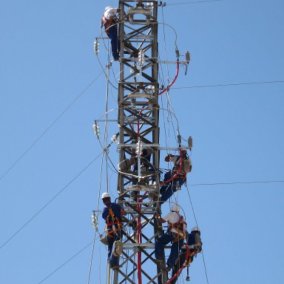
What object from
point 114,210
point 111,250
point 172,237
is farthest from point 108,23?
point 111,250

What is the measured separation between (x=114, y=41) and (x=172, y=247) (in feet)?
18.8

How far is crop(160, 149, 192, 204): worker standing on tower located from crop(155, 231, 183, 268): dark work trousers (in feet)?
4.21

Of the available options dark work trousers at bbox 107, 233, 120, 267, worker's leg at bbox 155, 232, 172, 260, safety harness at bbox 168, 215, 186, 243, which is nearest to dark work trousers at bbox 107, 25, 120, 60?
safety harness at bbox 168, 215, 186, 243

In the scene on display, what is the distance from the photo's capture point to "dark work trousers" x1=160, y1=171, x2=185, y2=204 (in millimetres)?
27500

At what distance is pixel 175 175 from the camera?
27.6 metres

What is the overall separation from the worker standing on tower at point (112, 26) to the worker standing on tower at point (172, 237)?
4747mm

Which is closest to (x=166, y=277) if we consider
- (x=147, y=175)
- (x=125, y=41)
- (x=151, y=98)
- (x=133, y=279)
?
(x=133, y=279)

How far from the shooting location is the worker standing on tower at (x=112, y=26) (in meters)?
28.9

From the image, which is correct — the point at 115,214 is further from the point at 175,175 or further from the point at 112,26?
the point at 112,26

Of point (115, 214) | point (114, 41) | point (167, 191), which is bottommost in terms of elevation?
point (115, 214)

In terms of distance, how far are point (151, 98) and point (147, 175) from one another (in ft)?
6.61

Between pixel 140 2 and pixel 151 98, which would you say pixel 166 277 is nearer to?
pixel 151 98

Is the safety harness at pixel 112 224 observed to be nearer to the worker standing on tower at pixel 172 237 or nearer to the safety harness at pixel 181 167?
the worker standing on tower at pixel 172 237

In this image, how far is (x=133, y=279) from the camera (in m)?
25.9
